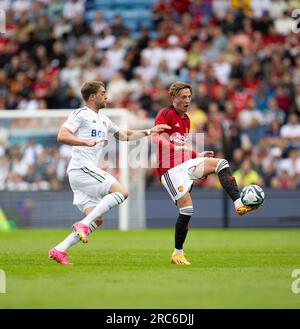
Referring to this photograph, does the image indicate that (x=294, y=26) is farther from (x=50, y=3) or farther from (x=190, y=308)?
(x=190, y=308)

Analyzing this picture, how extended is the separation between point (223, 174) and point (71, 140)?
2.01 m

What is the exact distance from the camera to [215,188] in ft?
73.3

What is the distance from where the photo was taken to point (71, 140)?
1111 centimetres

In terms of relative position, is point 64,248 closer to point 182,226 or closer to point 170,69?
point 182,226

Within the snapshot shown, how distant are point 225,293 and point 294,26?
58.2 ft

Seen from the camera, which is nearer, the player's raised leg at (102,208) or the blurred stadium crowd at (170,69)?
the player's raised leg at (102,208)

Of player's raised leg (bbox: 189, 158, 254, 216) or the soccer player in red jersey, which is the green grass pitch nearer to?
the soccer player in red jersey

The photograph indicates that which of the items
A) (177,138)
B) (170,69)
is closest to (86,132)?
(177,138)

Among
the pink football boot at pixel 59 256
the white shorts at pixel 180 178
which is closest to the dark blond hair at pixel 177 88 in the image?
the white shorts at pixel 180 178

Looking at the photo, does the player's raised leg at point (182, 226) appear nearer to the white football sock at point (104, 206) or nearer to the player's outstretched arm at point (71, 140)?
the white football sock at point (104, 206)

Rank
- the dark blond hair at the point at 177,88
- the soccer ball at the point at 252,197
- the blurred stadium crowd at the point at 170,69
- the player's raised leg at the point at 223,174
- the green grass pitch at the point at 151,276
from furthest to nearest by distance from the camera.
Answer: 1. the blurred stadium crowd at the point at 170,69
2. the dark blond hair at the point at 177,88
3. the player's raised leg at the point at 223,174
4. the soccer ball at the point at 252,197
5. the green grass pitch at the point at 151,276

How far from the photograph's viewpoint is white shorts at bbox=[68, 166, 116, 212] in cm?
1157

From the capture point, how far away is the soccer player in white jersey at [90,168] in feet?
36.9
